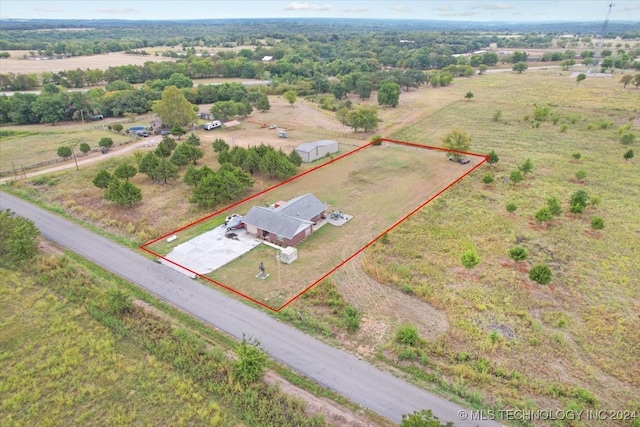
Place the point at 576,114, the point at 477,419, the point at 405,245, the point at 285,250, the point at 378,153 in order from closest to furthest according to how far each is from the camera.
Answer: the point at 477,419 < the point at 285,250 < the point at 405,245 < the point at 378,153 < the point at 576,114

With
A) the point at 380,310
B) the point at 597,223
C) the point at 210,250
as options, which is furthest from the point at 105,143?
the point at 597,223

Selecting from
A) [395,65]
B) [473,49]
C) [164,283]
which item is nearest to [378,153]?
Answer: [164,283]

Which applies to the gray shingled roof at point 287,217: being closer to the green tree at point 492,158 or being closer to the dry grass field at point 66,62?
the green tree at point 492,158

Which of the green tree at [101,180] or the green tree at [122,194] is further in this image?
the green tree at [101,180]

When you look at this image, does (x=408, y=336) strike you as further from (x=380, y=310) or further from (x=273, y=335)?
(x=273, y=335)

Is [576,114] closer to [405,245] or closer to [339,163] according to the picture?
[339,163]

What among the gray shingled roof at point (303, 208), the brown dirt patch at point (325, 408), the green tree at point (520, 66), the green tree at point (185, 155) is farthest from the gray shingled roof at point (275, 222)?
the green tree at point (520, 66)

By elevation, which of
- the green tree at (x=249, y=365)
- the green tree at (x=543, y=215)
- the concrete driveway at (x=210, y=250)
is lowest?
the concrete driveway at (x=210, y=250)
